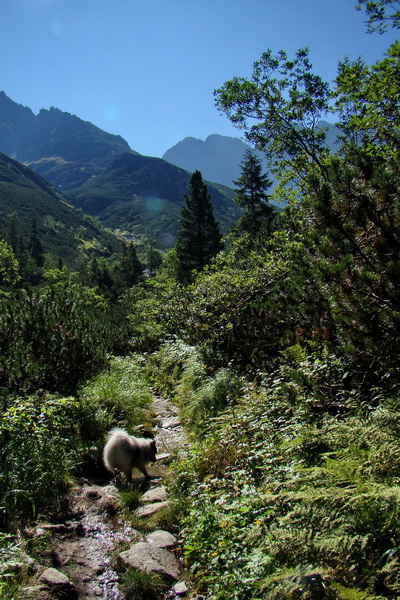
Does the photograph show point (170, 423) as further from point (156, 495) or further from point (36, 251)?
point (36, 251)

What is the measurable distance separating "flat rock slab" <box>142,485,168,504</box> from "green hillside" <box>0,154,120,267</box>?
105 metres

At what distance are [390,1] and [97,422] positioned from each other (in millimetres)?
12133

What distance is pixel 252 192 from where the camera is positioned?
109 feet

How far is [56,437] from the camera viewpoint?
19.3 feet

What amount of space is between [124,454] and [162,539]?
1.79 metres

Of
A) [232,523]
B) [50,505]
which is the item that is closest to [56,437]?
[50,505]

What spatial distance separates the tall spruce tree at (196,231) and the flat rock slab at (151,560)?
32866mm

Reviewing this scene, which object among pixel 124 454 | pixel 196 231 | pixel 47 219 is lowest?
pixel 124 454

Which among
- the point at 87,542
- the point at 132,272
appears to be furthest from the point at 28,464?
the point at 132,272

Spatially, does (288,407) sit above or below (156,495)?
above

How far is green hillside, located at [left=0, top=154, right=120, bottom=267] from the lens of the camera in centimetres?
12119

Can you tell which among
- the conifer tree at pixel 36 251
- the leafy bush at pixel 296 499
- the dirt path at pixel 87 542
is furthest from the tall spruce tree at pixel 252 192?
the conifer tree at pixel 36 251

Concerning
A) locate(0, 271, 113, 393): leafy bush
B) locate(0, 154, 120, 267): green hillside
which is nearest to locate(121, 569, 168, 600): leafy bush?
locate(0, 271, 113, 393): leafy bush

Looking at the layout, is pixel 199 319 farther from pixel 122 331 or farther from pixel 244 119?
pixel 244 119
